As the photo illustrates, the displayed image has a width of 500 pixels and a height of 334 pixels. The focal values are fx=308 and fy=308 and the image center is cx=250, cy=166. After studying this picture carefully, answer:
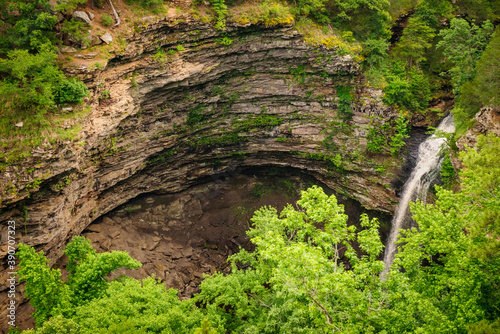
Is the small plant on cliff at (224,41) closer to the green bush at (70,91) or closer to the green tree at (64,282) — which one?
the green bush at (70,91)

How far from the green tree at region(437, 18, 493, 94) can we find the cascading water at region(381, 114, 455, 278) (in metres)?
3.48

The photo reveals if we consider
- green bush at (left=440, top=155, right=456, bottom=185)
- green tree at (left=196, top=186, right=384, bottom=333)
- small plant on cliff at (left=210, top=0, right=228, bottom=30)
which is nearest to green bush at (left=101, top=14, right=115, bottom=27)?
small plant on cliff at (left=210, top=0, right=228, bottom=30)

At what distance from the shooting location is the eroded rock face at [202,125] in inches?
703

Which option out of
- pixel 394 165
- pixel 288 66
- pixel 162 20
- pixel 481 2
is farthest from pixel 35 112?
pixel 481 2

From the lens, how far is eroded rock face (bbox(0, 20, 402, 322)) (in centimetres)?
1784

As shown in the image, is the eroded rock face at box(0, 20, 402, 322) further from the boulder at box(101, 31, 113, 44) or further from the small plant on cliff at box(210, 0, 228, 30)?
the boulder at box(101, 31, 113, 44)

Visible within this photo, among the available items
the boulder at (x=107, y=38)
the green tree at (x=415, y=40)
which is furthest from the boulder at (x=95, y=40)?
the green tree at (x=415, y=40)

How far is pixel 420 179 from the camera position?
74.1ft

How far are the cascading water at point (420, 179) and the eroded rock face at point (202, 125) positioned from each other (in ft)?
4.04

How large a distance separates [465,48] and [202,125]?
66.6 ft

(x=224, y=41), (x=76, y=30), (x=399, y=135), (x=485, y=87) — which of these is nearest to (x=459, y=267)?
(x=485, y=87)

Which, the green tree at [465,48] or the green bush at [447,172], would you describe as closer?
the green bush at [447,172]

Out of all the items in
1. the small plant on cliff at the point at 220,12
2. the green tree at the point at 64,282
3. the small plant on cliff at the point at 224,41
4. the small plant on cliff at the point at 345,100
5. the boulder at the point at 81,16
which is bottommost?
the green tree at the point at 64,282

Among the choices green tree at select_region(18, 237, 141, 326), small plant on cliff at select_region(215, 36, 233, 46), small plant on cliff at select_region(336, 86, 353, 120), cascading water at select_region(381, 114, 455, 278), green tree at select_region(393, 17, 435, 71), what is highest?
green tree at select_region(393, 17, 435, 71)
